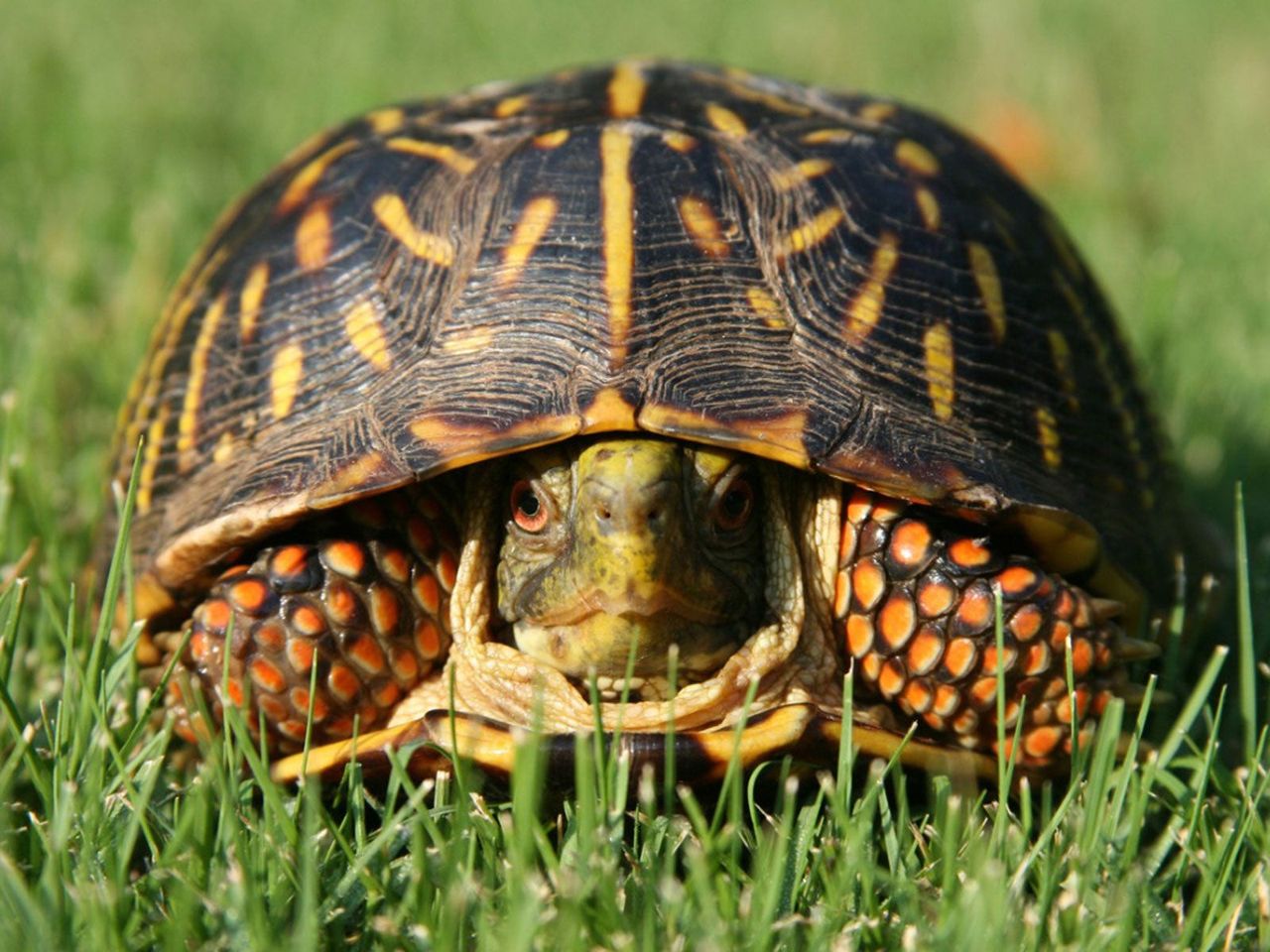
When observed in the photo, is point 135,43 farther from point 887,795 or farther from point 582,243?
point 887,795

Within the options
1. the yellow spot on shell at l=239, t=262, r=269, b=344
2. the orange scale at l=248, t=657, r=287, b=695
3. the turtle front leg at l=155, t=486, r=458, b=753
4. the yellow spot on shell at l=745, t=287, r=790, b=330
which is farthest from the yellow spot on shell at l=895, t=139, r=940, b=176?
the orange scale at l=248, t=657, r=287, b=695

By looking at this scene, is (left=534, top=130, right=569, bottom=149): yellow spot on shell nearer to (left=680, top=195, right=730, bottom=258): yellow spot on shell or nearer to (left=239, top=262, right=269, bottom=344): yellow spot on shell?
(left=680, top=195, right=730, bottom=258): yellow spot on shell

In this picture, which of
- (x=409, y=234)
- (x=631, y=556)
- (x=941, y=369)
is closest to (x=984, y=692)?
(x=941, y=369)

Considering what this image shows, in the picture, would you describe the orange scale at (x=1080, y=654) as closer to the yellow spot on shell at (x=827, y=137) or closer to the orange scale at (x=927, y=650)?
the orange scale at (x=927, y=650)

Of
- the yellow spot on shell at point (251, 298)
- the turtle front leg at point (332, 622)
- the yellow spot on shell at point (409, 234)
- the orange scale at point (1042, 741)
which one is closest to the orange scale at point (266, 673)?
the turtle front leg at point (332, 622)

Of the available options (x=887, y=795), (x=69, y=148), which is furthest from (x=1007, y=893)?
(x=69, y=148)
